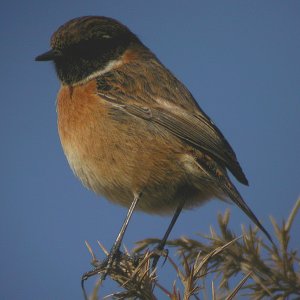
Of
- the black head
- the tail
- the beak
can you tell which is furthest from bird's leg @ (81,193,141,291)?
the beak

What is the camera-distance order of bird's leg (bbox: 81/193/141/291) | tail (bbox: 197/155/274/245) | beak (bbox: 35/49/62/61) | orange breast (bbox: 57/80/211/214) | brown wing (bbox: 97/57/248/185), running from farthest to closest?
beak (bbox: 35/49/62/61)
brown wing (bbox: 97/57/248/185)
orange breast (bbox: 57/80/211/214)
tail (bbox: 197/155/274/245)
bird's leg (bbox: 81/193/141/291)

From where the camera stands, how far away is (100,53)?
17.5 feet

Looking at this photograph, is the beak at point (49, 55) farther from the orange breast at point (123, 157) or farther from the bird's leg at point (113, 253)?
the bird's leg at point (113, 253)

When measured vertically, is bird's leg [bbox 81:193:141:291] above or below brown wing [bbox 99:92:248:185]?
below

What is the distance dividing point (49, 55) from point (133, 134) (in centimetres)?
124

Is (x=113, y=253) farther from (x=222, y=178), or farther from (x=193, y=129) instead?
(x=193, y=129)

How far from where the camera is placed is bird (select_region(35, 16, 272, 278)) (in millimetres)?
4477

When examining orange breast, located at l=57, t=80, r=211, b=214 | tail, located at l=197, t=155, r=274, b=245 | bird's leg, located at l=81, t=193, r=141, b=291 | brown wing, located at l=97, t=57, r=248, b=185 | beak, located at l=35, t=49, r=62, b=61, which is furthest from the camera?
beak, located at l=35, t=49, r=62, b=61

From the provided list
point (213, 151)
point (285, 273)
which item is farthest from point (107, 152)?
point (285, 273)

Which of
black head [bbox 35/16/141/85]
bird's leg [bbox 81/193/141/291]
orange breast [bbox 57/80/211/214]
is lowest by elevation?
bird's leg [bbox 81/193/141/291]

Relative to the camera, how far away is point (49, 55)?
200 inches

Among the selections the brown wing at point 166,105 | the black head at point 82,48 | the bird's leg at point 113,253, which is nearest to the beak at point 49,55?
the black head at point 82,48

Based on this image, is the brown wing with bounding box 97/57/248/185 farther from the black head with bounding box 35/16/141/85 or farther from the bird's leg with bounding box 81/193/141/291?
the bird's leg with bounding box 81/193/141/291

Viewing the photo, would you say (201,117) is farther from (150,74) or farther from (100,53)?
(100,53)
